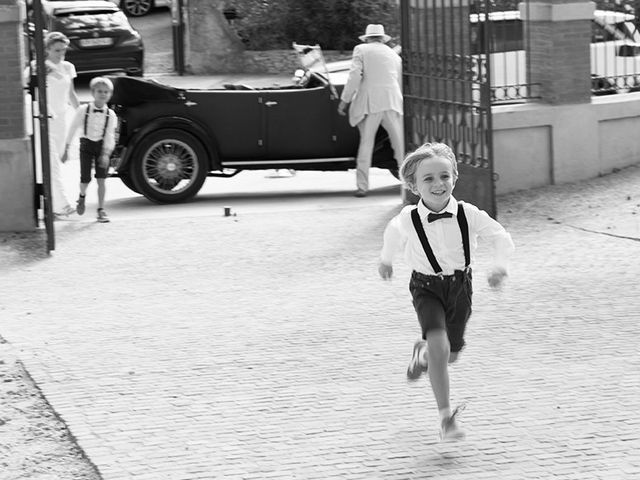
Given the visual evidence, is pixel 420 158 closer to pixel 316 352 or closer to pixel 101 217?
pixel 316 352

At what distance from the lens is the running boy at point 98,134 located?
43.2 ft

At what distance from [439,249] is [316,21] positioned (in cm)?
2039

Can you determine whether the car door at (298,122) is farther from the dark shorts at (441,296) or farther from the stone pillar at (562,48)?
the dark shorts at (441,296)

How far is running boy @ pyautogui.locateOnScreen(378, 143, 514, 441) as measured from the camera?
6.12 metres

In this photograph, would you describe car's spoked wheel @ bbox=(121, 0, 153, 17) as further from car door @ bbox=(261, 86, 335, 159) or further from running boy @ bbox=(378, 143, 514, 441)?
running boy @ bbox=(378, 143, 514, 441)

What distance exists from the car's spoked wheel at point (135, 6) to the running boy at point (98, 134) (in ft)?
60.4

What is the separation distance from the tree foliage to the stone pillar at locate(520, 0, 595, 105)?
38.6 ft

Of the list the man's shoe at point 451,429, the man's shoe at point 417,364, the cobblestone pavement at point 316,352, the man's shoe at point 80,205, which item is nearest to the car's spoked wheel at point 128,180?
the man's shoe at point 80,205

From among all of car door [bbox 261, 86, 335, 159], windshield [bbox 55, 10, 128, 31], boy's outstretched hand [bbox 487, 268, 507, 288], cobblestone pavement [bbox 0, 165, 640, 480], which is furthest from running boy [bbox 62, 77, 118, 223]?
windshield [bbox 55, 10, 128, 31]

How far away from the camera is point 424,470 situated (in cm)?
579

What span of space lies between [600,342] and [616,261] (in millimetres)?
2498

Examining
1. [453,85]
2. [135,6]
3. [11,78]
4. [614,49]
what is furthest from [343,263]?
[135,6]

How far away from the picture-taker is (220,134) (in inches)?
567

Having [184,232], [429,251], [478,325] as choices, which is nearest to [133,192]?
[184,232]
